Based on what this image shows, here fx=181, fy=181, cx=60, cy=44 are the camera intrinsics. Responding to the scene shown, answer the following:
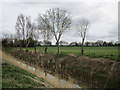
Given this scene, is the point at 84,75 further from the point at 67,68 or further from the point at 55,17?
the point at 55,17

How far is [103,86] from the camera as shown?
42.7ft

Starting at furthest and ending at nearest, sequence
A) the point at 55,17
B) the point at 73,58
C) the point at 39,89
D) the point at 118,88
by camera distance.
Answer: the point at 55,17 → the point at 73,58 → the point at 118,88 → the point at 39,89

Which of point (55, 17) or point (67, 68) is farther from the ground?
point (55, 17)

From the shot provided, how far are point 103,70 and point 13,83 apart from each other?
354 inches

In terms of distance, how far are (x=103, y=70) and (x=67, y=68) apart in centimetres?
470

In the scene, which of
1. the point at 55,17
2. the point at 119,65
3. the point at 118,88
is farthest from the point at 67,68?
the point at 55,17

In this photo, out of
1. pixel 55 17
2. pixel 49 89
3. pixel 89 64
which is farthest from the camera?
pixel 55 17

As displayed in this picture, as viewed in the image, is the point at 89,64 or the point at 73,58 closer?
the point at 89,64

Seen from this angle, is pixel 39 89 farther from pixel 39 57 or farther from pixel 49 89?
pixel 39 57

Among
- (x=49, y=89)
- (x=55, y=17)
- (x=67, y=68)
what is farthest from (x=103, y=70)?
(x=55, y=17)

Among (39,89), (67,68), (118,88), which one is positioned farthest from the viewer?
(67,68)

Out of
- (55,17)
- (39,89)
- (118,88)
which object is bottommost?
(118,88)

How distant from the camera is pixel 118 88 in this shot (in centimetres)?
1255

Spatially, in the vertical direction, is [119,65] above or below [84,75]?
above
